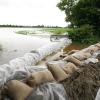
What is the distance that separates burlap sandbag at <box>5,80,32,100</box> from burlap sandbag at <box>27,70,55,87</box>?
146 millimetres

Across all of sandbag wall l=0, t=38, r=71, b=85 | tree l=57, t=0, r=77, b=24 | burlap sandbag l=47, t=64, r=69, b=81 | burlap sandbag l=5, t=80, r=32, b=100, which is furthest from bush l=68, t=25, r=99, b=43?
burlap sandbag l=5, t=80, r=32, b=100

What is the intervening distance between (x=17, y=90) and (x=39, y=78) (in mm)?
389

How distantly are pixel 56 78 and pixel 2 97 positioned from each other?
0.78 metres

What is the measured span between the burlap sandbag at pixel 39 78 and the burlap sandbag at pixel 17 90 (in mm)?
146

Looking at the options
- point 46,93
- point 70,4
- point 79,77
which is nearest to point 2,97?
point 46,93

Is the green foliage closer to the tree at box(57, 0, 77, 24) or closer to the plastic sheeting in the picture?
the tree at box(57, 0, 77, 24)

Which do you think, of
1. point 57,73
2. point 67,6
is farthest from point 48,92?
point 67,6

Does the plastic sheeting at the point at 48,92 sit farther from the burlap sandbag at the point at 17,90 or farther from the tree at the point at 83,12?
the tree at the point at 83,12

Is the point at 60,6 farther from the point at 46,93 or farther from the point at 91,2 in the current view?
the point at 46,93

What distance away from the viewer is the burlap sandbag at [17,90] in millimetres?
2936

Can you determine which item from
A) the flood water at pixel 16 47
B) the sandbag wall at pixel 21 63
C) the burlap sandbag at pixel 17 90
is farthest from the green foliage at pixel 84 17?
the burlap sandbag at pixel 17 90

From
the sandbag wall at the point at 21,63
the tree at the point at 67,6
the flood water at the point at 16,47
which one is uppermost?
the tree at the point at 67,6

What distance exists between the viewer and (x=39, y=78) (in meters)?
3.26

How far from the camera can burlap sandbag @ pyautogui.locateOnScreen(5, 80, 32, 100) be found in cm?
294
